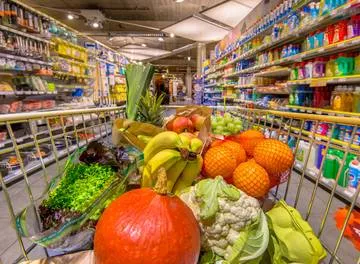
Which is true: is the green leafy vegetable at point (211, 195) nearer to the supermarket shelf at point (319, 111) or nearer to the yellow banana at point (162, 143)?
the yellow banana at point (162, 143)

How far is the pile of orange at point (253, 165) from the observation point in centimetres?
101

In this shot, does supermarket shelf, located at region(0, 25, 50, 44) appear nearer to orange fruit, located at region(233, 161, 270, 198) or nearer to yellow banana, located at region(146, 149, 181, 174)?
yellow banana, located at region(146, 149, 181, 174)

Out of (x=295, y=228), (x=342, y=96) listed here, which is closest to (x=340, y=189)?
(x=342, y=96)

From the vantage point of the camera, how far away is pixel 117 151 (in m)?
1.05

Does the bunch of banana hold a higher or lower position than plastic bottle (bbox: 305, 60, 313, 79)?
lower

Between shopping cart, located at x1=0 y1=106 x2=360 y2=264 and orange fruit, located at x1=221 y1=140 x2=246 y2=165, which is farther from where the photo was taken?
orange fruit, located at x1=221 y1=140 x2=246 y2=165

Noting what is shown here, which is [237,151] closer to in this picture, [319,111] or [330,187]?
[330,187]

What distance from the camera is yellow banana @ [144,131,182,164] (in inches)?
38.5

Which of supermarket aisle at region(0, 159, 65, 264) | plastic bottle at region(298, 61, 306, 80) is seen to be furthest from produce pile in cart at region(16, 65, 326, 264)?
plastic bottle at region(298, 61, 306, 80)

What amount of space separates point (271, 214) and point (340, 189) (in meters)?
2.23

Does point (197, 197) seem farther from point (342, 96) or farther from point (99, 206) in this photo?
point (342, 96)

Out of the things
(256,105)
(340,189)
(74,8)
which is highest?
(74,8)

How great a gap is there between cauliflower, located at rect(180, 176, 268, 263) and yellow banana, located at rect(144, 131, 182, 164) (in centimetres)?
22

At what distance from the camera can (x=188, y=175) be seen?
1045 millimetres
